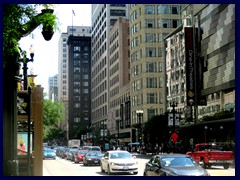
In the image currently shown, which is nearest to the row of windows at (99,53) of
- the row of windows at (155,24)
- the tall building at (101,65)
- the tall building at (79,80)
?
the tall building at (101,65)

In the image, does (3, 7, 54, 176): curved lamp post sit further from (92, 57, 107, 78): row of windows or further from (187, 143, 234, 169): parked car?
(92, 57, 107, 78): row of windows

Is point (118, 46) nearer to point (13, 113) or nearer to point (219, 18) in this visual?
point (219, 18)

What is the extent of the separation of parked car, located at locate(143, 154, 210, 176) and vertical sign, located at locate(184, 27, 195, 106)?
2896 cm

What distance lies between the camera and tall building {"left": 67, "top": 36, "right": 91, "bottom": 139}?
47969 millimetres

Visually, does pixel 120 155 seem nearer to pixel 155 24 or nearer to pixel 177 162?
pixel 177 162

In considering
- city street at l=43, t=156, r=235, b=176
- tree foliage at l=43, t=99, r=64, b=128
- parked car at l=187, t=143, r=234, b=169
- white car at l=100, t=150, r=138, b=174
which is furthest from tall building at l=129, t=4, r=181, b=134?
white car at l=100, t=150, r=138, b=174

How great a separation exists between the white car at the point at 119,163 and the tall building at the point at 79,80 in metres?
19.1

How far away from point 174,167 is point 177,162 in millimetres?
495

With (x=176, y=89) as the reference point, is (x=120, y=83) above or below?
above

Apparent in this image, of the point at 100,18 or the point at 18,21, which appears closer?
the point at 18,21

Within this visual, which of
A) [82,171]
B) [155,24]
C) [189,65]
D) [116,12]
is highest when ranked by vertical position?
[116,12]

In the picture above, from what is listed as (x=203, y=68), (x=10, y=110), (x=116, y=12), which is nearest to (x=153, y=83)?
(x=203, y=68)

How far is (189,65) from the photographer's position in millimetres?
46438

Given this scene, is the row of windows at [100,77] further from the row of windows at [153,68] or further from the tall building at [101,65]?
the row of windows at [153,68]
